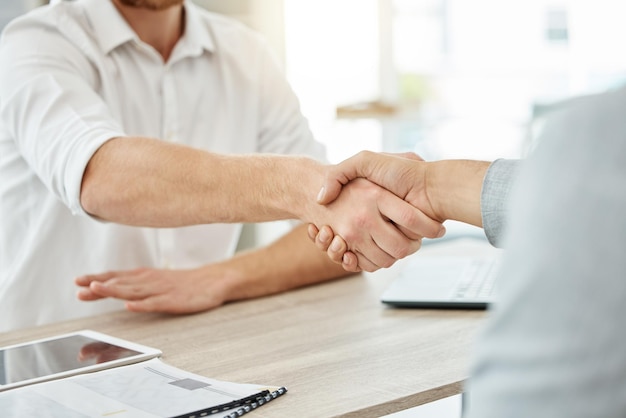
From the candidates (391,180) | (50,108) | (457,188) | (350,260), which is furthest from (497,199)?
(50,108)

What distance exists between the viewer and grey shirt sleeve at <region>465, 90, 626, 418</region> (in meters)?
0.58

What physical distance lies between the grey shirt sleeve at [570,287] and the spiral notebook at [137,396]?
0.48 metres

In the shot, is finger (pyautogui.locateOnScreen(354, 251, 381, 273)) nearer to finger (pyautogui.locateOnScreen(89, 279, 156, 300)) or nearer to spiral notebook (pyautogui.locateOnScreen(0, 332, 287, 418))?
finger (pyautogui.locateOnScreen(89, 279, 156, 300))

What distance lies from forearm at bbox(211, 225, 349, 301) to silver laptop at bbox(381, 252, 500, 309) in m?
0.16

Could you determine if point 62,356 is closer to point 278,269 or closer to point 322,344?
point 322,344

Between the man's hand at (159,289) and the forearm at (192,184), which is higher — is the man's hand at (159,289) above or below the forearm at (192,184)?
below

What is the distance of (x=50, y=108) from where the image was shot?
5.50ft

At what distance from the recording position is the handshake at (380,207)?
1.49 m

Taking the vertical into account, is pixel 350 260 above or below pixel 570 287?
below

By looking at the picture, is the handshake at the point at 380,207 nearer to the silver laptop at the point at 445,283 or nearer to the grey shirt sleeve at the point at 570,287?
the silver laptop at the point at 445,283

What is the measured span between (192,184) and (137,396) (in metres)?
0.56

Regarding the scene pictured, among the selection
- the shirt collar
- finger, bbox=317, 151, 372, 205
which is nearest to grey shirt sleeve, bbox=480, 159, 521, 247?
finger, bbox=317, 151, 372, 205

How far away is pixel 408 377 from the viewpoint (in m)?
1.14

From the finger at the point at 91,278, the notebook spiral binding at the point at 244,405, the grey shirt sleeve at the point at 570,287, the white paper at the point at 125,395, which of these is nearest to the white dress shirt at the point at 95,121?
the finger at the point at 91,278
